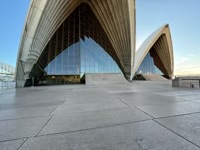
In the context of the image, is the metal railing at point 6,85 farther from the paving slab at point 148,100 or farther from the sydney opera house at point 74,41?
the paving slab at point 148,100

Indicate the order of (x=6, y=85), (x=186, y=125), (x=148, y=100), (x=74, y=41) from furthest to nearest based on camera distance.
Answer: (x=74, y=41)
(x=6, y=85)
(x=148, y=100)
(x=186, y=125)

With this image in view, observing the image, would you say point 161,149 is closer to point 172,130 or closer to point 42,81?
point 172,130

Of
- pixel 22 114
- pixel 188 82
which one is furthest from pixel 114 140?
pixel 188 82

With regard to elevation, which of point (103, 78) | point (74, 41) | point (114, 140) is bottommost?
point (114, 140)

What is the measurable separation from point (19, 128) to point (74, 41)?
23.4m

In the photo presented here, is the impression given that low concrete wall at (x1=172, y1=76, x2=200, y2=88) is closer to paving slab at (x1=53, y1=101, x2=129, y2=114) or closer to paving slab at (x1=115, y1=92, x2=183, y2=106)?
paving slab at (x1=115, y1=92, x2=183, y2=106)

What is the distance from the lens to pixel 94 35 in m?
26.8

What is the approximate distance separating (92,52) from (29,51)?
1174 centimetres

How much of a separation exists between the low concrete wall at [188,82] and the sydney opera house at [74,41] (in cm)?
1397

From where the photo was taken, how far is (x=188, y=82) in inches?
443

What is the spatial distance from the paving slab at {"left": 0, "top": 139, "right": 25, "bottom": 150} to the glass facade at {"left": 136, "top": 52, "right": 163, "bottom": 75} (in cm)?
4019

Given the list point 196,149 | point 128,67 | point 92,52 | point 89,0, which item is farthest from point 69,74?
point 196,149

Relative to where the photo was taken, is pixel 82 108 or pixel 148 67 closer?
pixel 82 108

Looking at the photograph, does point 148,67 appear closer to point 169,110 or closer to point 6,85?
point 6,85
